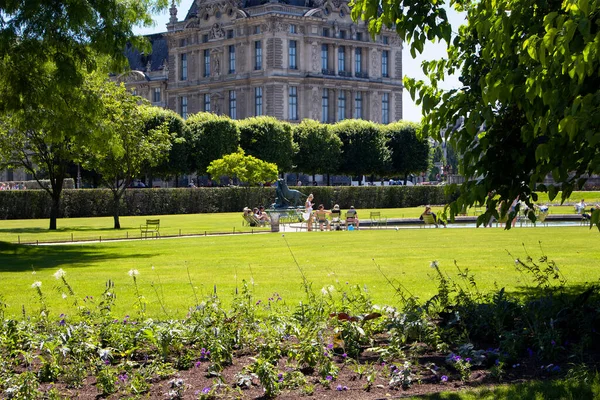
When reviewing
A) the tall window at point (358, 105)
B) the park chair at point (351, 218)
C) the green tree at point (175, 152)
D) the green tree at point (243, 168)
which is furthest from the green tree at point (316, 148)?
the park chair at point (351, 218)

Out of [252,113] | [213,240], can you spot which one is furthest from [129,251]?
[252,113]

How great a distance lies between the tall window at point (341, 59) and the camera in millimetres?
125875

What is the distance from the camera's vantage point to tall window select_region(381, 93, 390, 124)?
427ft

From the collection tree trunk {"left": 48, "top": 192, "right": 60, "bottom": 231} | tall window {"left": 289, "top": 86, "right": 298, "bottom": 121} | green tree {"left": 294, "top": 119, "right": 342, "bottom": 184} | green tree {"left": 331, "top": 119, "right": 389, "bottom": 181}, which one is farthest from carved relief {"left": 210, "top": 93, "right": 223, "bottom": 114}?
tree trunk {"left": 48, "top": 192, "right": 60, "bottom": 231}

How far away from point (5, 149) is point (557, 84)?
42434 mm

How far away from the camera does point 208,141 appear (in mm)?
86000

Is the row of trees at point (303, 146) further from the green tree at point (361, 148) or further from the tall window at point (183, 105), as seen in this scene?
the tall window at point (183, 105)

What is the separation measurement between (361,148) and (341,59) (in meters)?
31.3

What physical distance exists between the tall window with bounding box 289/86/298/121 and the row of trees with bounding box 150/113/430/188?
847 inches

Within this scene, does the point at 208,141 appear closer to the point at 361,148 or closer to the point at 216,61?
the point at 361,148

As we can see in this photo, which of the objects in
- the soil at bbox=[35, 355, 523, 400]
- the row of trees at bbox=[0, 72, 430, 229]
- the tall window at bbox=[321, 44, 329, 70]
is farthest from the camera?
the tall window at bbox=[321, 44, 329, 70]

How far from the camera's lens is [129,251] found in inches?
1077

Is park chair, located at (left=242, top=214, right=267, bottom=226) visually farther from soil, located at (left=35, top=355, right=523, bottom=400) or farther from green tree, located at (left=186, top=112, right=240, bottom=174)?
green tree, located at (left=186, top=112, right=240, bottom=174)

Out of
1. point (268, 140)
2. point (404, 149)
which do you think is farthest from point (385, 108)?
point (268, 140)
